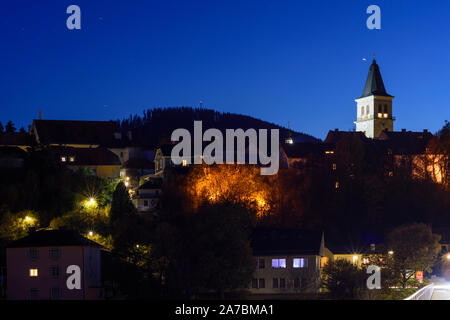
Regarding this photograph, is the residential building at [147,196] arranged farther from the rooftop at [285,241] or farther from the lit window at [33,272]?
the lit window at [33,272]

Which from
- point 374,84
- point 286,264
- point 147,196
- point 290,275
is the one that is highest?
point 374,84

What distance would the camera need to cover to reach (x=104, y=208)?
8362 cm

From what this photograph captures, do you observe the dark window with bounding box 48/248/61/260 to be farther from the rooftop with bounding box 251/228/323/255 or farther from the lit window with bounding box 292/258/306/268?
the lit window with bounding box 292/258/306/268

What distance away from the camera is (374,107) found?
15112cm

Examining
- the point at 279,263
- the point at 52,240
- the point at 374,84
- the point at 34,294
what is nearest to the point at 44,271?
the point at 34,294

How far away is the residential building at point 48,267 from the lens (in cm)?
6347

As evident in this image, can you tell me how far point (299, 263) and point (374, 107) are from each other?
8127 cm

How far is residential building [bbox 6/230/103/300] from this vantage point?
208 ft

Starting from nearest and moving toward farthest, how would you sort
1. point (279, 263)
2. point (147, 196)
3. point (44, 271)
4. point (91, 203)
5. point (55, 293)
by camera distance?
point (55, 293) < point (44, 271) < point (279, 263) < point (91, 203) < point (147, 196)

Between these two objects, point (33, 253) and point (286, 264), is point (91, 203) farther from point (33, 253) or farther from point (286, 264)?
point (286, 264)

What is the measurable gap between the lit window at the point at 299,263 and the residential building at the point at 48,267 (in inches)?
781

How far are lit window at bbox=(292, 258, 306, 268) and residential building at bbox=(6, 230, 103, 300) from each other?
1984cm

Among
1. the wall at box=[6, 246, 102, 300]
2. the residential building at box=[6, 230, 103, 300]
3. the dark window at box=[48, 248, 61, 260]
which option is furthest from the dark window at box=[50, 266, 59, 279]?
the dark window at box=[48, 248, 61, 260]

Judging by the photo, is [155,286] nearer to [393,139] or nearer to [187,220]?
[187,220]
